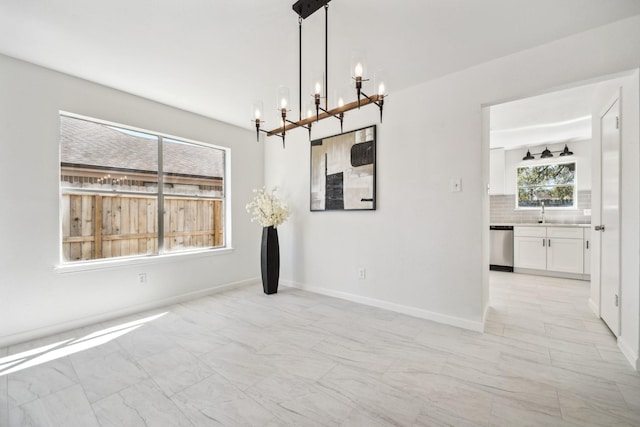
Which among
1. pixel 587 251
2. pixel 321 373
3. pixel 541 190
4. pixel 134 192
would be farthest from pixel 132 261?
pixel 541 190

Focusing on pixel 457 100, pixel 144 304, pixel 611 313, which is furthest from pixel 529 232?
pixel 144 304

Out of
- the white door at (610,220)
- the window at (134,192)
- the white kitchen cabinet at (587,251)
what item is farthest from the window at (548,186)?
the window at (134,192)

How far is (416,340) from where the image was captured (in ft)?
7.84

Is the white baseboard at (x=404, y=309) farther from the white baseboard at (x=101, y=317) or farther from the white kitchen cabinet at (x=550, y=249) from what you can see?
the white kitchen cabinet at (x=550, y=249)

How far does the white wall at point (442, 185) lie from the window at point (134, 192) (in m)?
1.90

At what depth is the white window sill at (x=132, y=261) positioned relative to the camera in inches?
106

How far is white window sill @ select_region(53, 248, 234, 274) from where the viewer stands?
2684 millimetres

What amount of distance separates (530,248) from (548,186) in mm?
1422

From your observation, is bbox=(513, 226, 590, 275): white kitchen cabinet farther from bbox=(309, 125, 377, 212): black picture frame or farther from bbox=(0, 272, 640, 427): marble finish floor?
bbox=(309, 125, 377, 212): black picture frame

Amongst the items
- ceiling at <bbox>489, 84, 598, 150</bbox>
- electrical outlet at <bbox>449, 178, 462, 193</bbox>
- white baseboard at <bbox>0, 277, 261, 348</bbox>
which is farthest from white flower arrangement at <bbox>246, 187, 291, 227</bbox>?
ceiling at <bbox>489, 84, 598, 150</bbox>

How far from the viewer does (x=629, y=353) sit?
203 cm

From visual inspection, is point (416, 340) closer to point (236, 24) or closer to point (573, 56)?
point (573, 56)

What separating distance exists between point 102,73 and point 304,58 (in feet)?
6.59

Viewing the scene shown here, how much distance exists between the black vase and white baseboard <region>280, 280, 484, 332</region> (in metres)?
0.49
